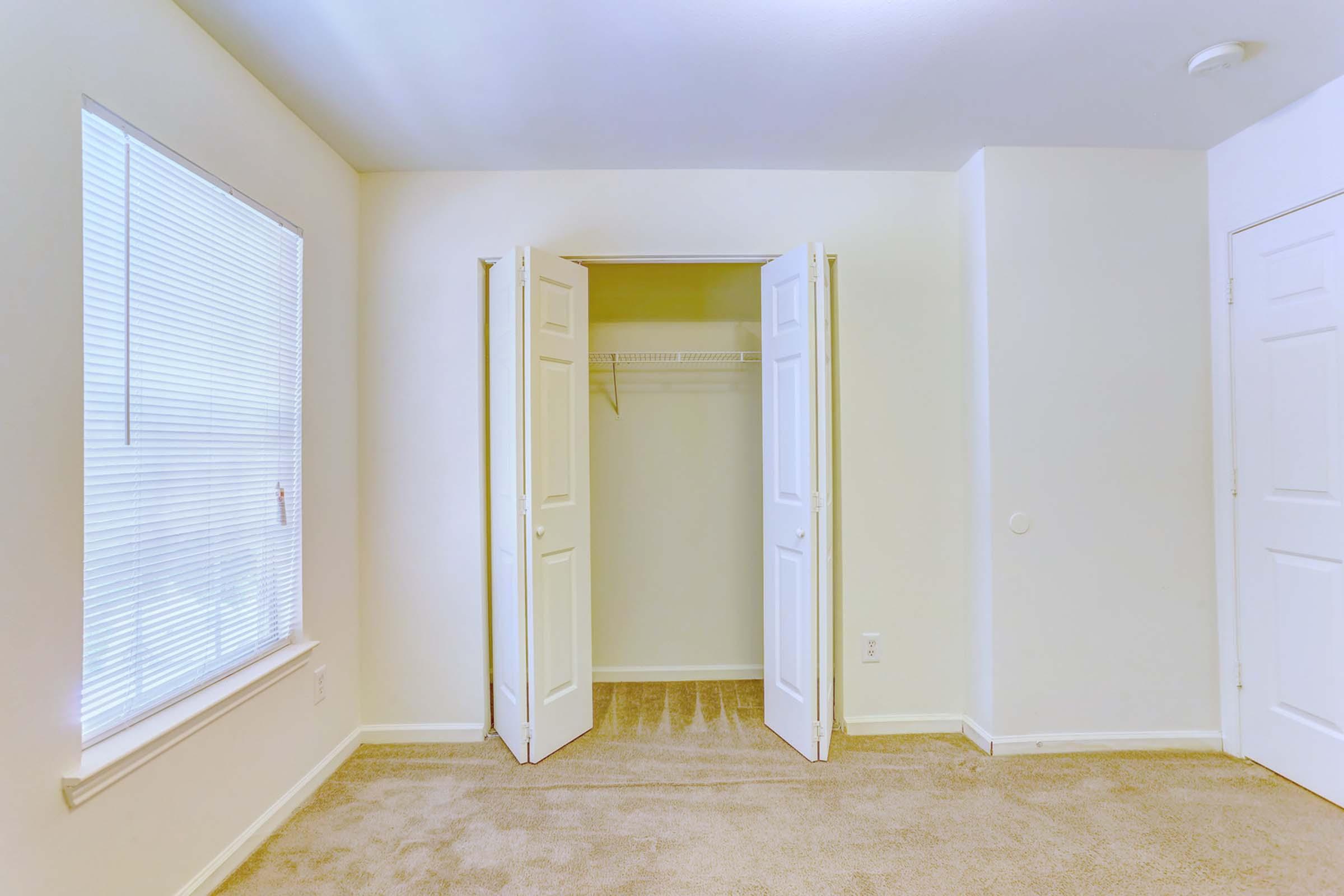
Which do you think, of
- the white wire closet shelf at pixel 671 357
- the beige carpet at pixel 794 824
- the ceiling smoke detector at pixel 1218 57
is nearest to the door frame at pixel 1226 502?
the beige carpet at pixel 794 824

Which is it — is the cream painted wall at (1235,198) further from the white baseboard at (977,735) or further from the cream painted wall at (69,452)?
the cream painted wall at (69,452)

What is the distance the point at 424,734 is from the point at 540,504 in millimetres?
1148

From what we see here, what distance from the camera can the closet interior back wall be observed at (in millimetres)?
3535

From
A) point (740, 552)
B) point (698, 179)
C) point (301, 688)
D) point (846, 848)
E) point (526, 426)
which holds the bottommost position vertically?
point (846, 848)

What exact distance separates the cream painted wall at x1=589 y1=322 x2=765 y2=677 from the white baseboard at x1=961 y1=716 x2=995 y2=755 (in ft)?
3.71

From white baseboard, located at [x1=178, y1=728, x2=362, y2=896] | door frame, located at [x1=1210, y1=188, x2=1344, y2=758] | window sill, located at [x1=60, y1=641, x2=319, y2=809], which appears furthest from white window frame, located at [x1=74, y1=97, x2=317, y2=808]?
door frame, located at [x1=1210, y1=188, x2=1344, y2=758]

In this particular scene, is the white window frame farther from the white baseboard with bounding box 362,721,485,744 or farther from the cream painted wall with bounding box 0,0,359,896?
the white baseboard with bounding box 362,721,485,744

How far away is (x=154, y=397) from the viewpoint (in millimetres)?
1633

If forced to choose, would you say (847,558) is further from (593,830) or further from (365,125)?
(365,125)

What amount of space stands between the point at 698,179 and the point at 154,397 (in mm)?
2135

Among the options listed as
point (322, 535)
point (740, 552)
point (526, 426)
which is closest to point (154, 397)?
point (322, 535)

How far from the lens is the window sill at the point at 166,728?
140cm

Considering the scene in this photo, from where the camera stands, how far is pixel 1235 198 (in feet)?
8.11

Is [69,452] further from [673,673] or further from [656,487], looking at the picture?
[673,673]
